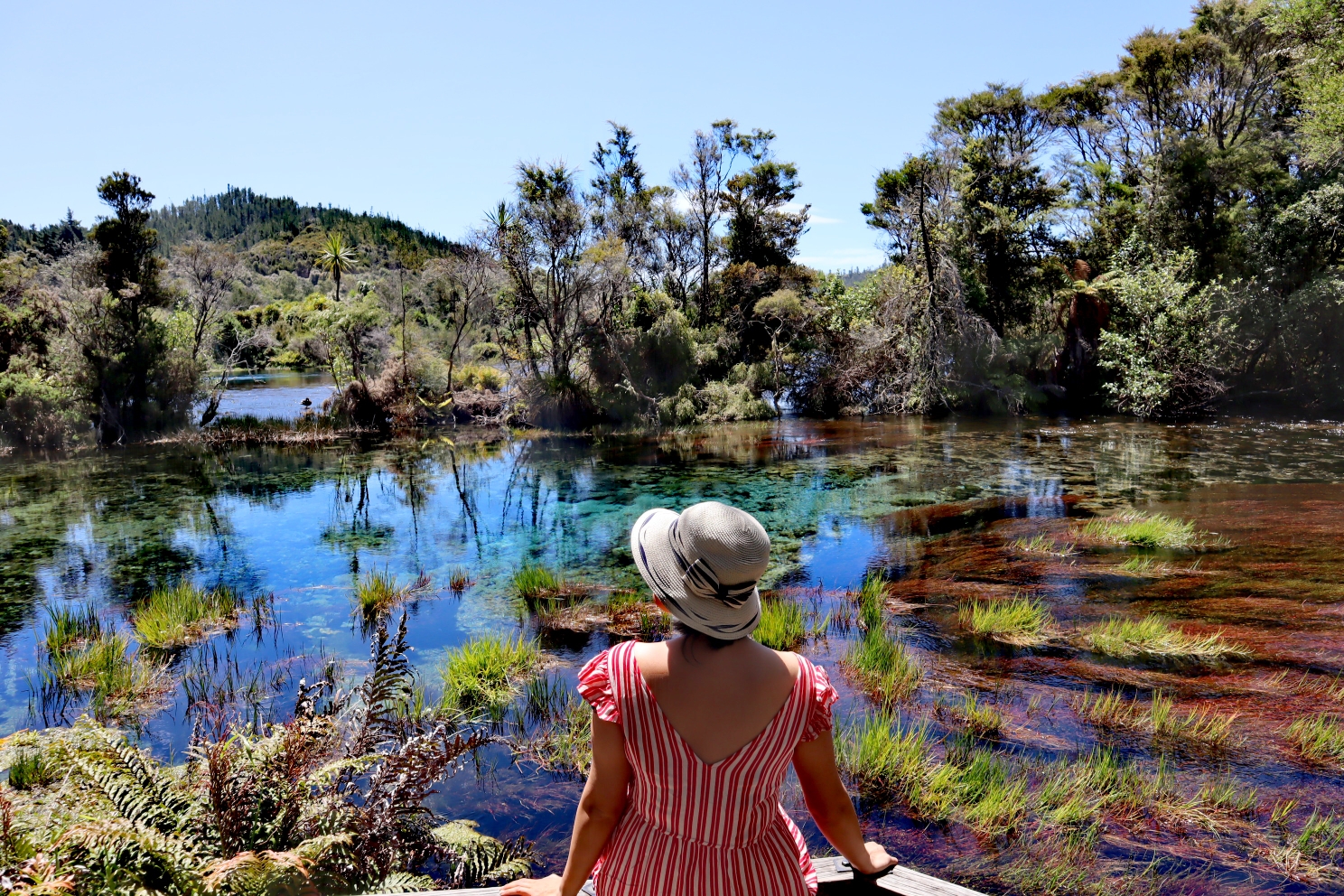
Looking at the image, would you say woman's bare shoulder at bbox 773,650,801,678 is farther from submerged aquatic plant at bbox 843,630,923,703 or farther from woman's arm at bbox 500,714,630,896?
submerged aquatic plant at bbox 843,630,923,703

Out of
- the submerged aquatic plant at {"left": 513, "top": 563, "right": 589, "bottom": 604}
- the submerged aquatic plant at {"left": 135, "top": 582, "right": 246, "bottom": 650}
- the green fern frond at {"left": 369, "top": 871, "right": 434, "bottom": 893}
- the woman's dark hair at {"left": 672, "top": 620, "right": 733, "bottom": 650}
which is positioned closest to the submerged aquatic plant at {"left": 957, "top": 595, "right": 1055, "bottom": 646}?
the submerged aquatic plant at {"left": 513, "top": 563, "right": 589, "bottom": 604}

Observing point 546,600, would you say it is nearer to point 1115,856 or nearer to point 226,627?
point 226,627

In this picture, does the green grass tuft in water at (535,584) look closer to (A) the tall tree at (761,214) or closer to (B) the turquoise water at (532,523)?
(B) the turquoise water at (532,523)

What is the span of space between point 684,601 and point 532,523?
1149 centimetres

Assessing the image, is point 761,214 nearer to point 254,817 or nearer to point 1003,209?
point 1003,209

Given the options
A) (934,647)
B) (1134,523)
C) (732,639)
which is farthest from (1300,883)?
(1134,523)

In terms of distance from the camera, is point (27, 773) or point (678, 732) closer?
point (678, 732)

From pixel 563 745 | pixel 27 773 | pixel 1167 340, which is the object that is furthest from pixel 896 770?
pixel 1167 340

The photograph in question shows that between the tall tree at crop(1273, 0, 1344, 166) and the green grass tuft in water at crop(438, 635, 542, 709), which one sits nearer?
the green grass tuft in water at crop(438, 635, 542, 709)

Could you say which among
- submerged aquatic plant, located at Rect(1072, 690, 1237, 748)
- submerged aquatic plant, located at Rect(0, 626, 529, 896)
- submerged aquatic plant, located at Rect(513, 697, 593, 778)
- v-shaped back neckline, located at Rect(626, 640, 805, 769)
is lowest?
submerged aquatic plant, located at Rect(513, 697, 593, 778)

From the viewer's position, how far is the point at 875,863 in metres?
2.05

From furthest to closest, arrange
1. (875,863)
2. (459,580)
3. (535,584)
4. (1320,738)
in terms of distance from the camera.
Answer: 1. (459,580)
2. (535,584)
3. (1320,738)
4. (875,863)

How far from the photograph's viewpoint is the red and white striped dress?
1.78m

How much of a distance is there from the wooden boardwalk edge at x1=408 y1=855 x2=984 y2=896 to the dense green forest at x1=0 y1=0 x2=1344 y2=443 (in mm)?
21423
